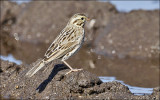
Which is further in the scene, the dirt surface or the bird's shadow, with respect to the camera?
the bird's shadow

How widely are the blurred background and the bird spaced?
106 inches

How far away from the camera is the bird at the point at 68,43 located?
751 centimetres

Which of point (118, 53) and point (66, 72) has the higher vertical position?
point (118, 53)

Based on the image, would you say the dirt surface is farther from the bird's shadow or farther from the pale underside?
the pale underside

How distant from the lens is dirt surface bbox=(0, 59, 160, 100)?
7.19m

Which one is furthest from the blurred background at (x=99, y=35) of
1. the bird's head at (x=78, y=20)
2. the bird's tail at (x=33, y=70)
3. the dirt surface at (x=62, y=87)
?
the bird's tail at (x=33, y=70)

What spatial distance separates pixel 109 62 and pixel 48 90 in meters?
5.22

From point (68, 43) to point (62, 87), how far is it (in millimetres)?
971

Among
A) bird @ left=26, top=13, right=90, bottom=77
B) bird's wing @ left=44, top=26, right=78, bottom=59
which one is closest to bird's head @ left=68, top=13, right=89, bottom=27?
bird @ left=26, top=13, right=90, bottom=77

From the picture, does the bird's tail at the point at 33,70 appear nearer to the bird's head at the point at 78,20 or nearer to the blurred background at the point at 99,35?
the bird's head at the point at 78,20

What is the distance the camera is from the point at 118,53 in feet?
43.3

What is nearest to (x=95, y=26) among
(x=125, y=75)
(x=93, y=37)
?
(x=93, y=37)

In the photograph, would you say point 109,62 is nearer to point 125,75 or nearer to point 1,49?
point 125,75

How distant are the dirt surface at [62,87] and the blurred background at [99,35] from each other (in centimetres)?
285
